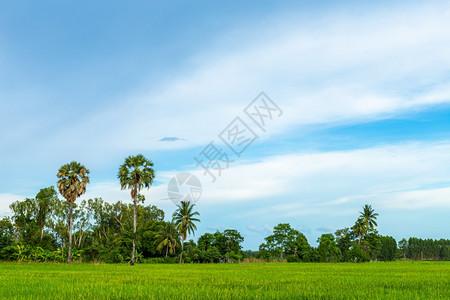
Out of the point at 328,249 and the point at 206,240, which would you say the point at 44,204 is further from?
the point at 328,249

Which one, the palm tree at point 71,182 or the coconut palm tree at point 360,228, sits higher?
the palm tree at point 71,182

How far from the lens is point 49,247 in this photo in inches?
2835

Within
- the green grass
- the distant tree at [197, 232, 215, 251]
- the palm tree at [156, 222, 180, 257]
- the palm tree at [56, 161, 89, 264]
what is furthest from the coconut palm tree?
the green grass

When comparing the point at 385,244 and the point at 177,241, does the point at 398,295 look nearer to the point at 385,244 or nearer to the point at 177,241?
the point at 177,241

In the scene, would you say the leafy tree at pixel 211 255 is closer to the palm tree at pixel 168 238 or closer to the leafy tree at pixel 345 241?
the palm tree at pixel 168 238

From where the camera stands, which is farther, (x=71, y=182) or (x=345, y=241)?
(x=345, y=241)

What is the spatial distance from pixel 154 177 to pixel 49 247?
3124cm

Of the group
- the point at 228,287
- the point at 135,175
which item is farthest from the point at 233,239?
the point at 228,287

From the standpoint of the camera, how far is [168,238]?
7200 centimetres

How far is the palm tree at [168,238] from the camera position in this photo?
70688 mm

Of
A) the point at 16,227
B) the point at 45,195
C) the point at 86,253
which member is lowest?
the point at 86,253

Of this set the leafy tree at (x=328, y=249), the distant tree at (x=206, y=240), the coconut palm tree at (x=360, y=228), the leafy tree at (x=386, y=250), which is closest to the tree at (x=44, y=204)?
the distant tree at (x=206, y=240)

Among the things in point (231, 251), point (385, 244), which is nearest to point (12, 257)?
point (231, 251)

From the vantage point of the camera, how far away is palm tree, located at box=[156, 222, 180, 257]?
70.7 metres
